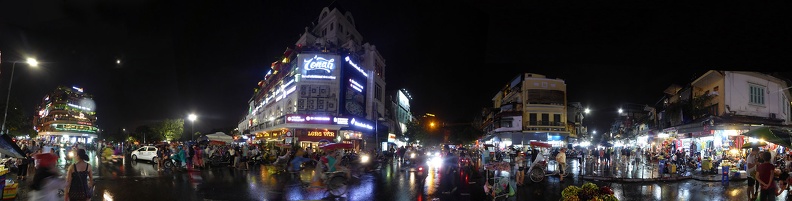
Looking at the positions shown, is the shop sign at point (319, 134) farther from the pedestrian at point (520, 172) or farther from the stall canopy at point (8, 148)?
the stall canopy at point (8, 148)

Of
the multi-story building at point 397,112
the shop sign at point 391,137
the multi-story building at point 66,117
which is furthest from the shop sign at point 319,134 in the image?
the multi-story building at point 66,117

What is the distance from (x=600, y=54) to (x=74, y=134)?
135082mm

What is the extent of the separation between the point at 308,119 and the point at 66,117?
95.5 m

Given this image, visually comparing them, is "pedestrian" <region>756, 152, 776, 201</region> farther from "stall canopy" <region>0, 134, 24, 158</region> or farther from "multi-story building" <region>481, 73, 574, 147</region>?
"multi-story building" <region>481, 73, 574, 147</region>

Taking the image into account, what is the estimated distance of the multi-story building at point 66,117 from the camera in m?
105

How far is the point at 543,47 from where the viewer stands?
240 centimetres

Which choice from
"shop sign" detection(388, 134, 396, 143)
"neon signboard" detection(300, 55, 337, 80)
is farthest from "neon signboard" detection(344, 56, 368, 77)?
"shop sign" detection(388, 134, 396, 143)

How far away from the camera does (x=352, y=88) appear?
2025 inches

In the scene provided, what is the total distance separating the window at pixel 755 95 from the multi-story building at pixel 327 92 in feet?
112

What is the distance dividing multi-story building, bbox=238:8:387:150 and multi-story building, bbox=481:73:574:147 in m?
18.1

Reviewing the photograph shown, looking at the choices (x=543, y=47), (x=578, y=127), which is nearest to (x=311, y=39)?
(x=578, y=127)

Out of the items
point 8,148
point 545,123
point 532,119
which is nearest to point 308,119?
point 532,119

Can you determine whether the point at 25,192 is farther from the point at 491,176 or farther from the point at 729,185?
the point at 729,185

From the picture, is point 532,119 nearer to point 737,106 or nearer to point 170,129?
point 737,106
